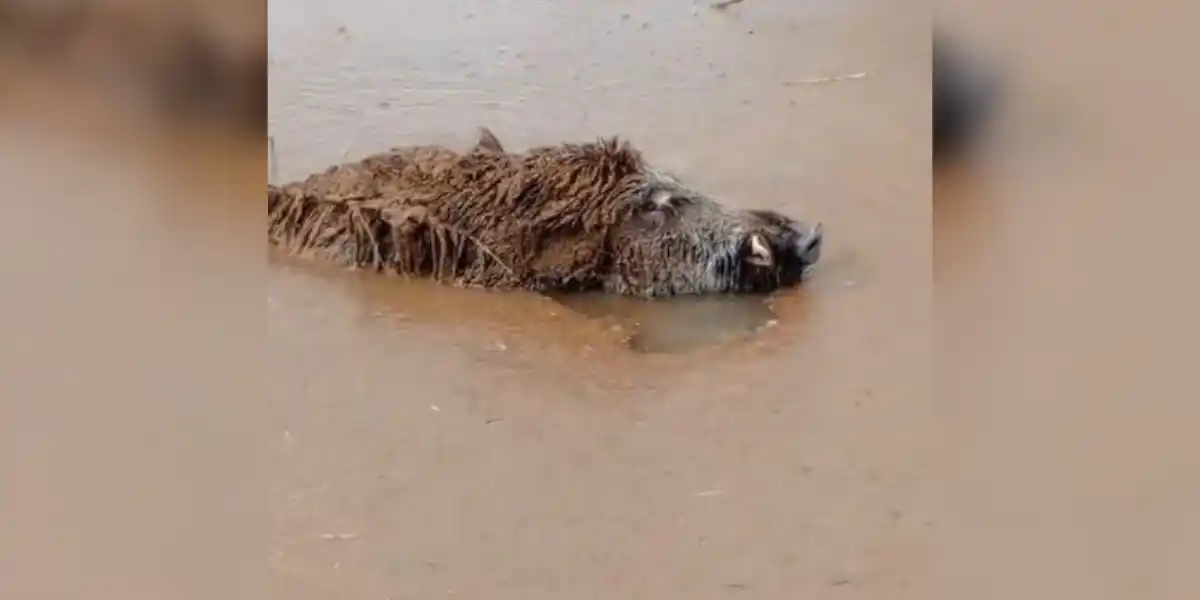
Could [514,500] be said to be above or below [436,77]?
below

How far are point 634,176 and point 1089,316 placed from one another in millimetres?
464

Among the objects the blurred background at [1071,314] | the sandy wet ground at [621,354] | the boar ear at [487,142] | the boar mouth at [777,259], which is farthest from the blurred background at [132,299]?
the blurred background at [1071,314]

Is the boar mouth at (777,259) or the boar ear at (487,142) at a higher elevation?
the boar ear at (487,142)

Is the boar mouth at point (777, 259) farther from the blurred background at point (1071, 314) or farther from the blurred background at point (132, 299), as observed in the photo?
the blurred background at point (132, 299)

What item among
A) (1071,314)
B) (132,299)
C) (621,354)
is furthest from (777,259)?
(132,299)

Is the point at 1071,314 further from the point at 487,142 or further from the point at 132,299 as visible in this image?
the point at 132,299

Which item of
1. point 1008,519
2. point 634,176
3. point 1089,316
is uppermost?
point 634,176

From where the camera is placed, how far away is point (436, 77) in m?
0.90

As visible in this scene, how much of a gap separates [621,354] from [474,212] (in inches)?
7.8

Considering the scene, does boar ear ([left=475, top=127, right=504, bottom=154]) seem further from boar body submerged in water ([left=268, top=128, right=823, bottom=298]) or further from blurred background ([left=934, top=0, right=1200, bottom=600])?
blurred background ([left=934, top=0, right=1200, bottom=600])

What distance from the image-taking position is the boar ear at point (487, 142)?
0.89m

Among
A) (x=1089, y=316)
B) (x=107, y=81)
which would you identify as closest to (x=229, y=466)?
(x=107, y=81)

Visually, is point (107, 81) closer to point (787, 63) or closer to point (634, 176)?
point (634, 176)

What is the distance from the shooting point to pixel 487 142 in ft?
2.93
